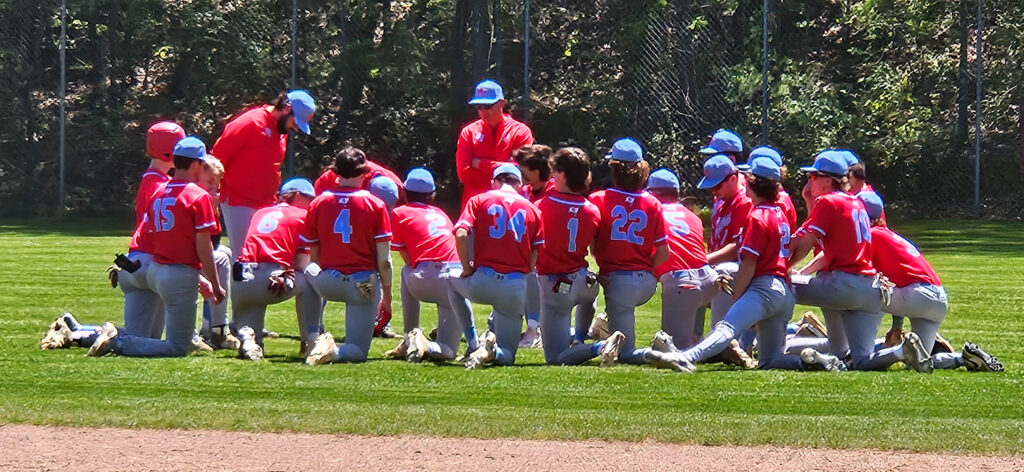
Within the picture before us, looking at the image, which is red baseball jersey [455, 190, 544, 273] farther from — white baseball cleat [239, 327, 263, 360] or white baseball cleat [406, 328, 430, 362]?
white baseball cleat [239, 327, 263, 360]

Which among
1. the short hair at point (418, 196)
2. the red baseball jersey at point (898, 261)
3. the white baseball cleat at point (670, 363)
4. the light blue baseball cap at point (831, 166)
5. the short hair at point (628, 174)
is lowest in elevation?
the white baseball cleat at point (670, 363)

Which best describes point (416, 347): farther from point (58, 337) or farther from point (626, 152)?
point (58, 337)

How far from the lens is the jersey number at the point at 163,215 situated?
9180 mm

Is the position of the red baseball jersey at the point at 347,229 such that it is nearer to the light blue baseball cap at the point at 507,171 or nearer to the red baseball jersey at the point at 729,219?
the light blue baseball cap at the point at 507,171

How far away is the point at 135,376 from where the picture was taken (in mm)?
8492

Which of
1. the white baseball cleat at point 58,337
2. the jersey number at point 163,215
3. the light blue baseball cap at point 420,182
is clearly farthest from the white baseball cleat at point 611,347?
the white baseball cleat at point 58,337

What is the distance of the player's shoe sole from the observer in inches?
354

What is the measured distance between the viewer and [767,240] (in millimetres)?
8914

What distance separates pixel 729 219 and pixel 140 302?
3.83 m

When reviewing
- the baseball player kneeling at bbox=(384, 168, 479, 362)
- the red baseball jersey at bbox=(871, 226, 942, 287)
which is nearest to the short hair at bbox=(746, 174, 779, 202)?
the red baseball jersey at bbox=(871, 226, 942, 287)

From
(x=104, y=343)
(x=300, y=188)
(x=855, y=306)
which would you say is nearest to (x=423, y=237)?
(x=300, y=188)

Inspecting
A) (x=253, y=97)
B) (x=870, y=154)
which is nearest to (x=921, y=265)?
(x=870, y=154)

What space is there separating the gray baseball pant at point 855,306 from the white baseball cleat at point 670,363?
0.94 metres

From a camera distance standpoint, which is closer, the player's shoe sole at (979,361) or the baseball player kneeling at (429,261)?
the player's shoe sole at (979,361)
